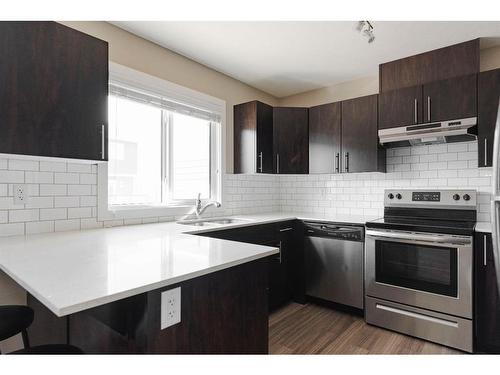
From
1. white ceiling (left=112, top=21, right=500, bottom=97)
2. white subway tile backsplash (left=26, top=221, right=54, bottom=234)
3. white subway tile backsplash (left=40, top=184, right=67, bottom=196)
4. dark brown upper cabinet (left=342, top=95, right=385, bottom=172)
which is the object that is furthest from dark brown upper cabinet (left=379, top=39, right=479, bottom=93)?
white subway tile backsplash (left=26, top=221, right=54, bottom=234)

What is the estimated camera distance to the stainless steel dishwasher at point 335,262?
274 cm

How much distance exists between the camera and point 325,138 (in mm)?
3246

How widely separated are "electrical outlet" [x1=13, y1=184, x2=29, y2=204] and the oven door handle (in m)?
2.58

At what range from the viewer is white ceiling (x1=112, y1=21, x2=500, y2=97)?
91.0 inches

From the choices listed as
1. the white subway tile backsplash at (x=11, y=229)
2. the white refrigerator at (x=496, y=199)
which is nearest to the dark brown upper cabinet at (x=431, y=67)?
the white refrigerator at (x=496, y=199)

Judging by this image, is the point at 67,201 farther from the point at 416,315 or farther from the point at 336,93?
the point at 336,93

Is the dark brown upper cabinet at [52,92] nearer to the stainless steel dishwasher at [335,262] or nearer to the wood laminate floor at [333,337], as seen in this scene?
the wood laminate floor at [333,337]

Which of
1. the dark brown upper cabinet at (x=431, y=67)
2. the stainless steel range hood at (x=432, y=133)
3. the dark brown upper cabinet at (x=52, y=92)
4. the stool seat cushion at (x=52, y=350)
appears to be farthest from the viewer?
the dark brown upper cabinet at (x=431, y=67)

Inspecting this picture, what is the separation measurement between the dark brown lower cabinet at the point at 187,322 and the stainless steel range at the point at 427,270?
1426 millimetres

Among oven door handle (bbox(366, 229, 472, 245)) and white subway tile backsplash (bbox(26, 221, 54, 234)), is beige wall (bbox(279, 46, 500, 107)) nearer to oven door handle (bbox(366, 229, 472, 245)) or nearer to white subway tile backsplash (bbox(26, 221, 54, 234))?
oven door handle (bbox(366, 229, 472, 245))

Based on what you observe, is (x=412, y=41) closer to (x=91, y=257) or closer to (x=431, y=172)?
(x=431, y=172)

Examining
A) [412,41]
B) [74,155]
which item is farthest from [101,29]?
[412,41]

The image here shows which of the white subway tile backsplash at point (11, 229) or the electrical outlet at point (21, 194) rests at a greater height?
the electrical outlet at point (21, 194)
